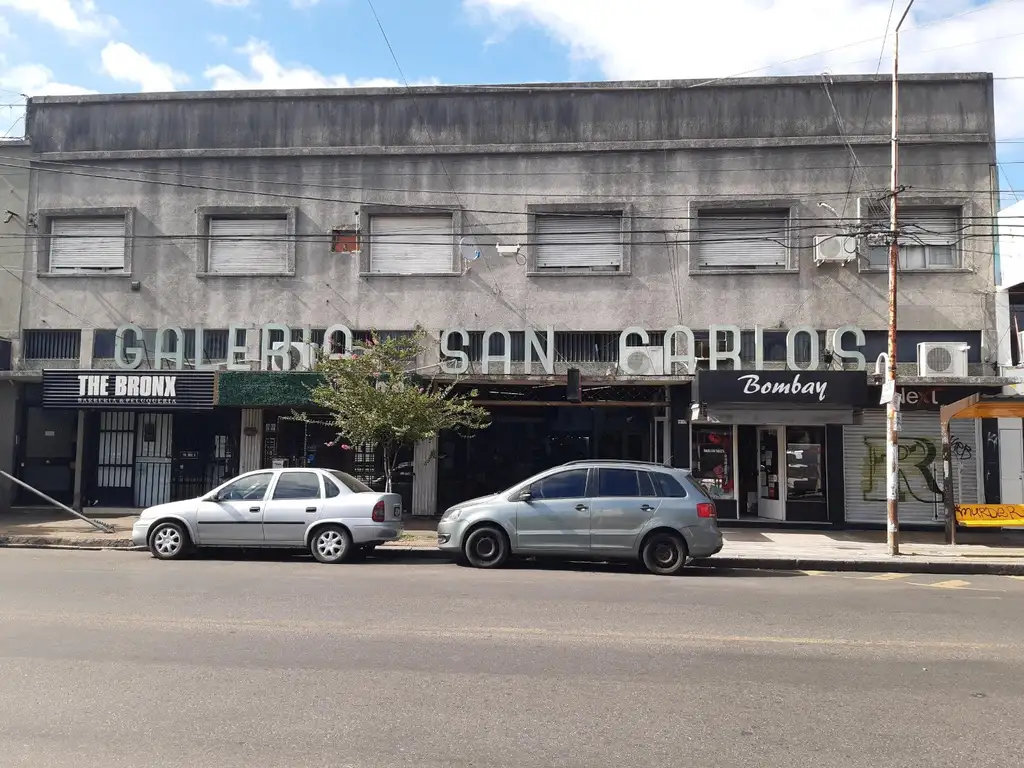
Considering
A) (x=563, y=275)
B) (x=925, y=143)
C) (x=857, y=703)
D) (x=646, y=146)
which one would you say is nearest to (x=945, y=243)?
(x=925, y=143)

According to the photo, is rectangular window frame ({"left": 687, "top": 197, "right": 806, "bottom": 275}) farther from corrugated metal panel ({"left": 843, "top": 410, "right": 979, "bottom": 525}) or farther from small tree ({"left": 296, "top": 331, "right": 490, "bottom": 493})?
small tree ({"left": 296, "top": 331, "right": 490, "bottom": 493})

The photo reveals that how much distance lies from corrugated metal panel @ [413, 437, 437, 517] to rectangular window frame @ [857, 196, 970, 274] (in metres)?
10.2

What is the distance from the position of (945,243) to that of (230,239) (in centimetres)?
1597

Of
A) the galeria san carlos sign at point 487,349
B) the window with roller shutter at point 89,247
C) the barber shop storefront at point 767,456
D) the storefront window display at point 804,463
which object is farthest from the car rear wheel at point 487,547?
the window with roller shutter at point 89,247

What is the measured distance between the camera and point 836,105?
17.6m

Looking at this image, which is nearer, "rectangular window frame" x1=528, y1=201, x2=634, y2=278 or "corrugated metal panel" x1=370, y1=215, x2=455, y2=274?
"rectangular window frame" x1=528, y1=201, x2=634, y2=278

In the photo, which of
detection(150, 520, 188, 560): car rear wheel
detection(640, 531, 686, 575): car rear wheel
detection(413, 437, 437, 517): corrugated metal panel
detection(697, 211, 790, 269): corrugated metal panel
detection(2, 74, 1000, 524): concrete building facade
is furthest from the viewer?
detection(413, 437, 437, 517): corrugated metal panel

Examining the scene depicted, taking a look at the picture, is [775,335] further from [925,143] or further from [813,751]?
[813,751]

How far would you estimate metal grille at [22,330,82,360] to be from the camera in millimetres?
18500

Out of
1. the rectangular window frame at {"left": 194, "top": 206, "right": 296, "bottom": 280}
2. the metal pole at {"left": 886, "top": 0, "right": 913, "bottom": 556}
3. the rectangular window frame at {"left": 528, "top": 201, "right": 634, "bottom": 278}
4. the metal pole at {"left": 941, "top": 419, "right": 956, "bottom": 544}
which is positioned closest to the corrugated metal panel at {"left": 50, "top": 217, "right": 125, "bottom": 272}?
the rectangular window frame at {"left": 194, "top": 206, "right": 296, "bottom": 280}

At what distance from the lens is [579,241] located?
17.9 metres

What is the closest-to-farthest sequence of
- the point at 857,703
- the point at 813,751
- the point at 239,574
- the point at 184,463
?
the point at 813,751, the point at 857,703, the point at 239,574, the point at 184,463

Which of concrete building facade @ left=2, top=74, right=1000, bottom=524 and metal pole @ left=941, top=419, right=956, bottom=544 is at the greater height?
concrete building facade @ left=2, top=74, right=1000, bottom=524

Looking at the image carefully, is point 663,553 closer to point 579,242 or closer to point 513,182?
point 579,242
